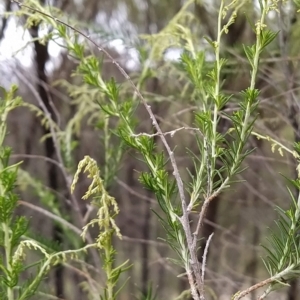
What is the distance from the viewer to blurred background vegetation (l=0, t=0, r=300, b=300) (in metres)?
1.23

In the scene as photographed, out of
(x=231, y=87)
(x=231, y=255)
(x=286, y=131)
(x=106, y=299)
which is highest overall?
(x=231, y=87)

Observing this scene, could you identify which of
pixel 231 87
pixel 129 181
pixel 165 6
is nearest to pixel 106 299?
pixel 231 87

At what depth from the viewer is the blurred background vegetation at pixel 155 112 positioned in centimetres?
123

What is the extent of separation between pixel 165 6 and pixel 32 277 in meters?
1.91

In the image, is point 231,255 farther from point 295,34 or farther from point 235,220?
point 295,34

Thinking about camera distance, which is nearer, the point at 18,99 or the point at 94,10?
the point at 18,99

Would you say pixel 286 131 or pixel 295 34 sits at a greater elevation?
pixel 295 34

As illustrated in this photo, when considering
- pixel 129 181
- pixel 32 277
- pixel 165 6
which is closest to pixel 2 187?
pixel 32 277

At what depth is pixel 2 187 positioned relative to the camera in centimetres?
73

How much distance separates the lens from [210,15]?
1780mm

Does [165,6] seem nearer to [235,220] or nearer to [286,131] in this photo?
[286,131]

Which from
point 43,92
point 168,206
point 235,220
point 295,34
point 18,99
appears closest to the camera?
point 168,206

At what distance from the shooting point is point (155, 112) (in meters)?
2.36

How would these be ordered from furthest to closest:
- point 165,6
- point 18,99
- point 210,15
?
point 165,6 < point 210,15 < point 18,99
